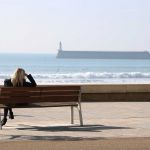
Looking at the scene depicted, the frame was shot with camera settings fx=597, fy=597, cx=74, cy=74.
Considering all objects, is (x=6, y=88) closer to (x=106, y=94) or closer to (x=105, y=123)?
(x=105, y=123)

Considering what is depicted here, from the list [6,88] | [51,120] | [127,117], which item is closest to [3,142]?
[6,88]

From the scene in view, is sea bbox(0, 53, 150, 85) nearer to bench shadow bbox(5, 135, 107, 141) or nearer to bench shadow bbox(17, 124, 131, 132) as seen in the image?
bench shadow bbox(17, 124, 131, 132)

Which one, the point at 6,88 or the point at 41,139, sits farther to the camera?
the point at 6,88

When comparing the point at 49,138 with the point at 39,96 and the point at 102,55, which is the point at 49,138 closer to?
the point at 39,96

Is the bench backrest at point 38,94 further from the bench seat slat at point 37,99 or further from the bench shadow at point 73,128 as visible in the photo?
the bench shadow at point 73,128

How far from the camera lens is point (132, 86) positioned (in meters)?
17.1

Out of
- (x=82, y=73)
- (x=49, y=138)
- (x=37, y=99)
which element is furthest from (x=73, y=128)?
(x=82, y=73)

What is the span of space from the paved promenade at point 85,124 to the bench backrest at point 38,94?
0.50 metres

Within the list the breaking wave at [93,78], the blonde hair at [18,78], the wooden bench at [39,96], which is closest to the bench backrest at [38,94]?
the wooden bench at [39,96]

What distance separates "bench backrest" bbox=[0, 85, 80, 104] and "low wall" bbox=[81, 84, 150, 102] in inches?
218

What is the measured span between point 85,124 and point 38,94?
1.20 meters

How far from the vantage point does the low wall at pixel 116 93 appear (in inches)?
664

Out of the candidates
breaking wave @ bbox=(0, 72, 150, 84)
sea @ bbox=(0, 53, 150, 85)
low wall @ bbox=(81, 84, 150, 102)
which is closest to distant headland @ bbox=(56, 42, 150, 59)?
sea @ bbox=(0, 53, 150, 85)

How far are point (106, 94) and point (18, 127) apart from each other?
21.3 feet
